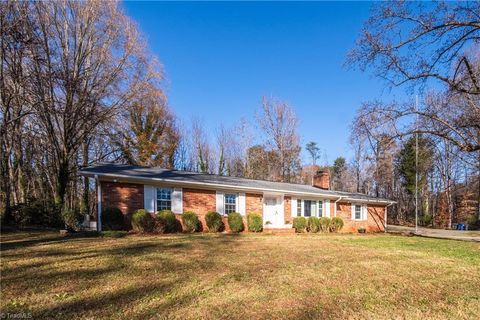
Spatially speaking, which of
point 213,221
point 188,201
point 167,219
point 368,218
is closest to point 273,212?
point 213,221

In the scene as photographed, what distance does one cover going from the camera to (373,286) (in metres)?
5.20

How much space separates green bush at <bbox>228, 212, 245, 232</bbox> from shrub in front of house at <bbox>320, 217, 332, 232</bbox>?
19.1ft

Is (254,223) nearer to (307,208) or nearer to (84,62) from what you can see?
(307,208)

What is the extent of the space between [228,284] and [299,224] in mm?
13125

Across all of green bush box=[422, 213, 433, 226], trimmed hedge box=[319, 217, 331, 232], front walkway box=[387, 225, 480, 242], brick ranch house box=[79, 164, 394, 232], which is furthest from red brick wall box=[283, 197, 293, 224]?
green bush box=[422, 213, 433, 226]

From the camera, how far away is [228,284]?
16.5 feet

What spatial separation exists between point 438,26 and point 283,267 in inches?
335

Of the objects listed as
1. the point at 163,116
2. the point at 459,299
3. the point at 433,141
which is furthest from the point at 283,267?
the point at 163,116

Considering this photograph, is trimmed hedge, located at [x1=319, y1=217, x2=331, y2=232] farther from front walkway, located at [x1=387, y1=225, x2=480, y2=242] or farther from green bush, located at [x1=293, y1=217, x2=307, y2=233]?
front walkway, located at [x1=387, y1=225, x2=480, y2=242]

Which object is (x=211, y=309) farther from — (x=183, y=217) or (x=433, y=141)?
(x=433, y=141)

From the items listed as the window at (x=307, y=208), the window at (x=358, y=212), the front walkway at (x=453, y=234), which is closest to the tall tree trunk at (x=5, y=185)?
the window at (x=307, y=208)

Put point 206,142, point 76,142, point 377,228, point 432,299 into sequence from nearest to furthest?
1. point 432,299
2. point 76,142
3. point 377,228
4. point 206,142

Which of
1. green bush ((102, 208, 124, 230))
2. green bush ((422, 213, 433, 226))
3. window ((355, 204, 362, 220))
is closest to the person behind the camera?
green bush ((102, 208, 124, 230))

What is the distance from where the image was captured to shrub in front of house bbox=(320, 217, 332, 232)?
1839 cm
